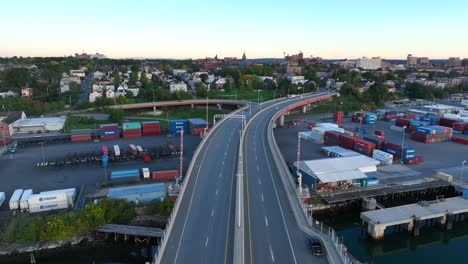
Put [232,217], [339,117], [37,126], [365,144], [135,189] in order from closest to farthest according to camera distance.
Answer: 1. [232,217]
2. [135,189]
3. [365,144]
4. [37,126]
5. [339,117]

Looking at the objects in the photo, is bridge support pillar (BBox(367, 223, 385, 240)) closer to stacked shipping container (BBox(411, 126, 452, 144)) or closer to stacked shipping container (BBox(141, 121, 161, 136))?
stacked shipping container (BBox(411, 126, 452, 144))

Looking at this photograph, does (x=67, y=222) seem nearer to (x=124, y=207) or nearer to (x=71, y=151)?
(x=124, y=207)

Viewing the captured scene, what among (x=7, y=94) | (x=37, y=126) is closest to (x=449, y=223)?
(x=37, y=126)

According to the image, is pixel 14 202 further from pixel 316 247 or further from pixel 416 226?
pixel 416 226

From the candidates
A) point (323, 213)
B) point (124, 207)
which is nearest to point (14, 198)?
point (124, 207)

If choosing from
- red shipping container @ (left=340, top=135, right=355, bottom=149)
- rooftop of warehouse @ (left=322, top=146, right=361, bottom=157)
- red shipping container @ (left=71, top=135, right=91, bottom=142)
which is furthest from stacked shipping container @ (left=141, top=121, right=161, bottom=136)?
red shipping container @ (left=340, top=135, right=355, bottom=149)

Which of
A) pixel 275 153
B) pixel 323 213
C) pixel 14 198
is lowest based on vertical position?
pixel 323 213
